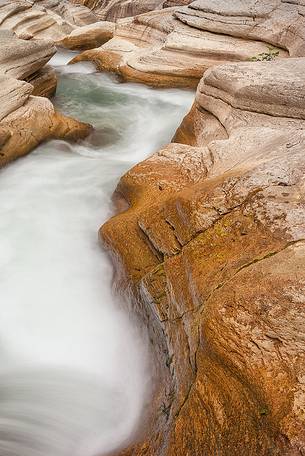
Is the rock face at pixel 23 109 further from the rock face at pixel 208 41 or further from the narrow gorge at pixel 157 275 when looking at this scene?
the rock face at pixel 208 41

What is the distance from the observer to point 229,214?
14.6ft

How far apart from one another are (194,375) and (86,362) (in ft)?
6.45

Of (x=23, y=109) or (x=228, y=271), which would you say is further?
(x=23, y=109)

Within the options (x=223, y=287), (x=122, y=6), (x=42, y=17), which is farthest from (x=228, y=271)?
(x=122, y=6)

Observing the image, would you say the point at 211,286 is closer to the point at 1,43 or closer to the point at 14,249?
the point at 14,249

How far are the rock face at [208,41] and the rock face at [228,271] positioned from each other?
19.4 feet

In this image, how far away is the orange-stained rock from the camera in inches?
110

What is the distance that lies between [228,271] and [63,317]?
2.71 meters

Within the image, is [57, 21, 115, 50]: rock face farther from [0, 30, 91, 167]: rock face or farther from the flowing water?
the flowing water

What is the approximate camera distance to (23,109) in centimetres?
947

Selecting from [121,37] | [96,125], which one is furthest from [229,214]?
[121,37]

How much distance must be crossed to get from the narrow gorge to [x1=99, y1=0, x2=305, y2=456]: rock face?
15 mm

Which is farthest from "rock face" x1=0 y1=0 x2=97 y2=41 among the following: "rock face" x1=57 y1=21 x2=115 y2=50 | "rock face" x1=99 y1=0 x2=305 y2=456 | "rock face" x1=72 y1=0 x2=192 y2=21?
"rock face" x1=99 y1=0 x2=305 y2=456

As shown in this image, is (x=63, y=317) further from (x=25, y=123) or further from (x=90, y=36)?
(x=90, y=36)
